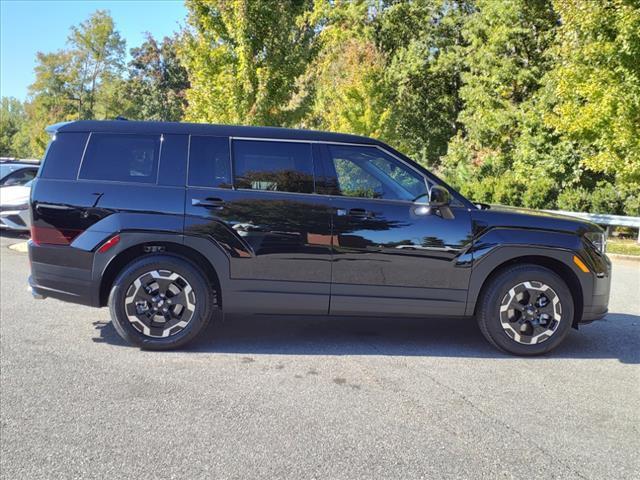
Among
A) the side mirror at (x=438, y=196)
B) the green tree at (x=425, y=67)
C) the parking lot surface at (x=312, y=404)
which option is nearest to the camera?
the parking lot surface at (x=312, y=404)

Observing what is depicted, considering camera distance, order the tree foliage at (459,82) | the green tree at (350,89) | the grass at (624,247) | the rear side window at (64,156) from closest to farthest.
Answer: the rear side window at (64,156) → the tree foliage at (459,82) → the grass at (624,247) → the green tree at (350,89)

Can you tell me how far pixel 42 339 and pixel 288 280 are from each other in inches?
95.6

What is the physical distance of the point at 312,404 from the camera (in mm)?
3816

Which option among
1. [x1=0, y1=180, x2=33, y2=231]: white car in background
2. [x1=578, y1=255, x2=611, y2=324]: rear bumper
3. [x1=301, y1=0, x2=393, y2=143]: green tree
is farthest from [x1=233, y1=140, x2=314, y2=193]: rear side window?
[x1=301, y1=0, x2=393, y2=143]: green tree

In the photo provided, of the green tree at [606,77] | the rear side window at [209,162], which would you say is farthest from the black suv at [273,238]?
the green tree at [606,77]

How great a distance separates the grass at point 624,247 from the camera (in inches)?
499

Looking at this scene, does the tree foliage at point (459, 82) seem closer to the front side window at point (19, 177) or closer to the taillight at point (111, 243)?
the front side window at point (19, 177)

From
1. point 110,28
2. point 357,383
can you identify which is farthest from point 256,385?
point 110,28

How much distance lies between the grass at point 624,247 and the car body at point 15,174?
45.1 feet

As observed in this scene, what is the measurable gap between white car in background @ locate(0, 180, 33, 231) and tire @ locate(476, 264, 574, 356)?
34.4ft

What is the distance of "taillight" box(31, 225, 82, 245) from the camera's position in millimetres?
4738

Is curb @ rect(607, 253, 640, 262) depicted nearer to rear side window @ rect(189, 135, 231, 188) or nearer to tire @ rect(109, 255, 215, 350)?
rear side window @ rect(189, 135, 231, 188)

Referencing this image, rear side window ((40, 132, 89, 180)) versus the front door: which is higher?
rear side window ((40, 132, 89, 180))

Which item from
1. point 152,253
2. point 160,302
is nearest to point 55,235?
point 152,253
